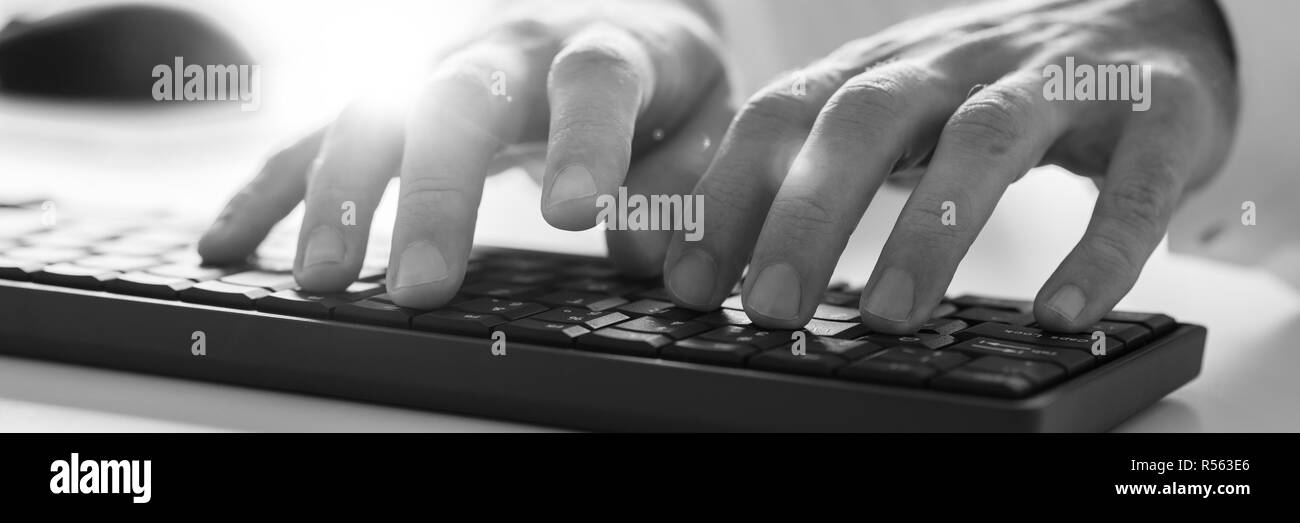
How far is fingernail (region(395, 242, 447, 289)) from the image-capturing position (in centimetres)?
65

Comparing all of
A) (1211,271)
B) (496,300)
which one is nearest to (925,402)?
(496,300)

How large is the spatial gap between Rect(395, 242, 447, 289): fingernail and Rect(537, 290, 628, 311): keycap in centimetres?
6

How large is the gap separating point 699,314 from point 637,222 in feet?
0.59

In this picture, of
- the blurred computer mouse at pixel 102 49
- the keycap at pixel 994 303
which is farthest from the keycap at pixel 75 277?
the blurred computer mouse at pixel 102 49

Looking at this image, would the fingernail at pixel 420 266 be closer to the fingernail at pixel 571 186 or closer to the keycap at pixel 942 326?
the fingernail at pixel 571 186

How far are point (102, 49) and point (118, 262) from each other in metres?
1.16

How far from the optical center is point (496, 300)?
2.20 ft

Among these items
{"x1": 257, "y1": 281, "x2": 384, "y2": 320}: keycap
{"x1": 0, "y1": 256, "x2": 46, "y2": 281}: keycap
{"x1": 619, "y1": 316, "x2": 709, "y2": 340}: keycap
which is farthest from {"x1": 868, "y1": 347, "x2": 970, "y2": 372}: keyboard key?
{"x1": 0, "y1": 256, "x2": 46, "y2": 281}: keycap

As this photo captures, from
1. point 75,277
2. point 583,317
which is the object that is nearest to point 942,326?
point 583,317

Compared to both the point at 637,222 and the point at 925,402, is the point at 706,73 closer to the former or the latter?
the point at 637,222

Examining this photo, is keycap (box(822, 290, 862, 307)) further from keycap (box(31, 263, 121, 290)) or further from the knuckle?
keycap (box(31, 263, 121, 290))

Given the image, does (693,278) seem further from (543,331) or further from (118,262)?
(118,262)

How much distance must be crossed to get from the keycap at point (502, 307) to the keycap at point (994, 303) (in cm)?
27
